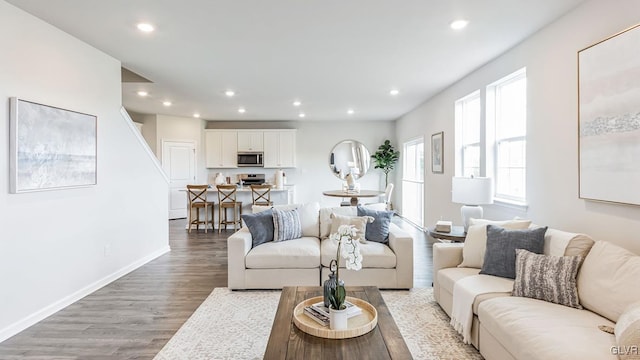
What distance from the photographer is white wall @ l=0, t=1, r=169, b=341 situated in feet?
8.97

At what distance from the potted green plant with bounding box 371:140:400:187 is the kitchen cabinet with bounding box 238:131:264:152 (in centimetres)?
301

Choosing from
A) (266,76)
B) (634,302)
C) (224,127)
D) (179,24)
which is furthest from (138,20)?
(224,127)

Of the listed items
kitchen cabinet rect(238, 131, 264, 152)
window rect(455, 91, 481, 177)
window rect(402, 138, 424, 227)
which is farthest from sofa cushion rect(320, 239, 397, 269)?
kitchen cabinet rect(238, 131, 264, 152)

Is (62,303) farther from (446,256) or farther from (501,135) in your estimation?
(501,135)

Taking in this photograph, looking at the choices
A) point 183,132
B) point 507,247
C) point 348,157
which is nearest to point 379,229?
point 507,247

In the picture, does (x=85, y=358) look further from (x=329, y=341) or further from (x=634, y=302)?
(x=634, y=302)

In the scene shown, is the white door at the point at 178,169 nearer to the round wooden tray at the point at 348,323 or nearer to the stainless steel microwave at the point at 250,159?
the stainless steel microwave at the point at 250,159

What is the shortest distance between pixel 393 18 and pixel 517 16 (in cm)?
101

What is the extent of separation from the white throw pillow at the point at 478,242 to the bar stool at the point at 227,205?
4.89 meters

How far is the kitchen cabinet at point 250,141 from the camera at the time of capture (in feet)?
30.2

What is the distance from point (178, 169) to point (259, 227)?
5616 millimetres

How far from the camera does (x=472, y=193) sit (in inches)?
135

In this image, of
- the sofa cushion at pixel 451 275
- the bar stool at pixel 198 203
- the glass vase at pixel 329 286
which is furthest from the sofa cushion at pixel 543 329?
the bar stool at pixel 198 203

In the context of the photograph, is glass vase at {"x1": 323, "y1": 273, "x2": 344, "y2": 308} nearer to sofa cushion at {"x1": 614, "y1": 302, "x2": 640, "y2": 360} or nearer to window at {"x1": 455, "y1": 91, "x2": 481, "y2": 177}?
sofa cushion at {"x1": 614, "y1": 302, "x2": 640, "y2": 360}
